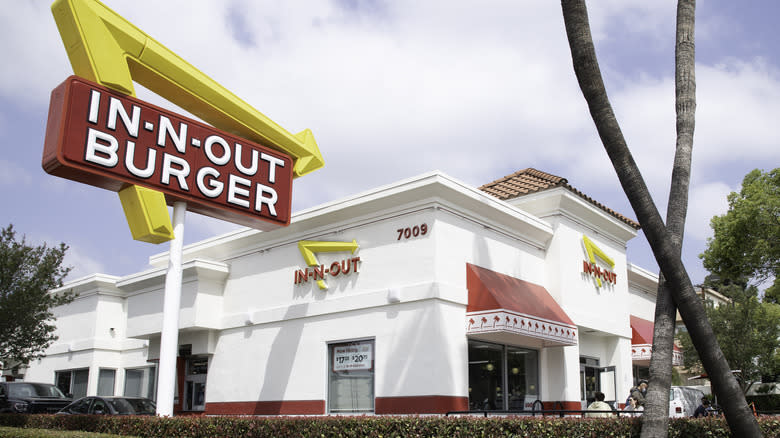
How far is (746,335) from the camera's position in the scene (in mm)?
32094

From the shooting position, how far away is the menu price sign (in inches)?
670

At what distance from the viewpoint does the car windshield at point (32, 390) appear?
886 inches

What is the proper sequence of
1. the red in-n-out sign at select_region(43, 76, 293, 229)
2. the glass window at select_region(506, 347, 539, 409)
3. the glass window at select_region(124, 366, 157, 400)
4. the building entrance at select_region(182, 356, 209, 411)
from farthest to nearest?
1. the glass window at select_region(124, 366, 157, 400)
2. the building entrance at select_region(182, 356, 209, 411)
3. the glass window at select_region(506, 347, 539, 409)
4. the red in-n-out sign at select_region(43, 76, 293, 229)

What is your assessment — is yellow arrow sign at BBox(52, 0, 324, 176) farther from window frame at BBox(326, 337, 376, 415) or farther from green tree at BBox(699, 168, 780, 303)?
green tree at BBox(699, 168, 780, 303)

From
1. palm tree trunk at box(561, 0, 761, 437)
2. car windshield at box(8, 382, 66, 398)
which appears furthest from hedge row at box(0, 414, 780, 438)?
car windshield at box(8, 382, 66, 398)

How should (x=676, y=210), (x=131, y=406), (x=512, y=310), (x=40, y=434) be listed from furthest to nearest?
(x=131, y=406) → (x=512, y=310) → (x=40, y=434) → (x=676, y=210)

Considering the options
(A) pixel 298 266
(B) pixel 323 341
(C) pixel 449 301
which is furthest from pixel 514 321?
(A) pixel 298 266

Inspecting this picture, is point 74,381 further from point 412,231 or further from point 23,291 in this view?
point 412,231

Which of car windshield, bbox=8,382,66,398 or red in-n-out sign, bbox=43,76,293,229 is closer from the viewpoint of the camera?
red in-n-out sign, bbox=43,76,293,229

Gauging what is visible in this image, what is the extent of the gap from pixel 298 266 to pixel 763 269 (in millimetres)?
15279

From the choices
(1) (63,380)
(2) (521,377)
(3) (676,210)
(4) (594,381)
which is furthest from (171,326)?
(1) (63,380)

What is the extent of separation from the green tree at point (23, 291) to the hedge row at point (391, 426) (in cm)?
449

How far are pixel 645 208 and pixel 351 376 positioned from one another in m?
10.4

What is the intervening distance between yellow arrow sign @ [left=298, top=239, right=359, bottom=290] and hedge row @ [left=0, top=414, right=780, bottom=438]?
5.98 m
